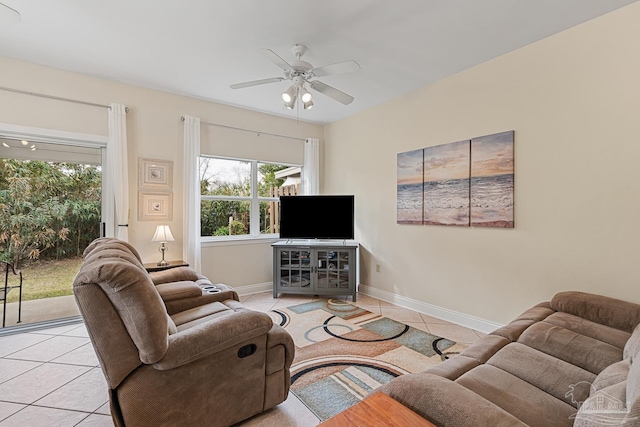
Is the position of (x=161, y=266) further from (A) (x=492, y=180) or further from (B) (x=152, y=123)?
(A) (x=492, y=180)

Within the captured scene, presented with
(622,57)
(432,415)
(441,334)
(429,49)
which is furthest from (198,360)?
(622,57)

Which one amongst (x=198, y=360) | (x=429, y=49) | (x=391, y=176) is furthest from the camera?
(x=391, y=176)

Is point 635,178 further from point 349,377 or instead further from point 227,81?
point 227,81

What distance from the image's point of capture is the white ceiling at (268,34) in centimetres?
224

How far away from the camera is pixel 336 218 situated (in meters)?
4.38

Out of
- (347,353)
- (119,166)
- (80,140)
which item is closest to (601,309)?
(347,353)

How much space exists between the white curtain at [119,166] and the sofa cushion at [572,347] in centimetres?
397

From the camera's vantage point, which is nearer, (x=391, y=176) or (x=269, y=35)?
(x=269, y=35)

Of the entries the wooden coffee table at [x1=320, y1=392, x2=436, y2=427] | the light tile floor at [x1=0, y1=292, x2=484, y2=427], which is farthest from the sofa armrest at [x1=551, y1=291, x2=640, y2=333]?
the wooden coffee table at [x1=320, y1=392, x2=436, y2=427]

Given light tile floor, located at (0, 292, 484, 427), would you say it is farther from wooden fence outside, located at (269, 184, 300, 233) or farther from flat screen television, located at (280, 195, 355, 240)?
wooden fence outside, located at (269, 184, 300, 233)

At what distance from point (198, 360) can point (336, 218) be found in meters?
3.02

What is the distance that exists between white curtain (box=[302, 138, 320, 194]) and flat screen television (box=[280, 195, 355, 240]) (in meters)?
0.61

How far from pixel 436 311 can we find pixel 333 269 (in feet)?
4.74

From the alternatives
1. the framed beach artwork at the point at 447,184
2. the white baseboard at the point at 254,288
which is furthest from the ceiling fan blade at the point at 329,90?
the white baseboard at the point at 254,288
